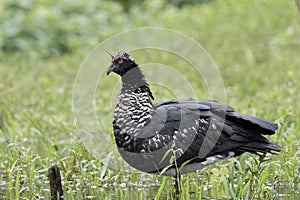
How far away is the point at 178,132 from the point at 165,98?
3.34 meters

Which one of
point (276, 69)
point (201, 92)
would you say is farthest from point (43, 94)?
point (276, 69)

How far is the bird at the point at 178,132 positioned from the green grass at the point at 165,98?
0.61ft

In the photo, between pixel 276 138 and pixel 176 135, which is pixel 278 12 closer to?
pixel 276 138

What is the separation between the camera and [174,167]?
582 cm

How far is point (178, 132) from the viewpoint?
5.91 m

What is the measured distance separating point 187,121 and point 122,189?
2.92ft

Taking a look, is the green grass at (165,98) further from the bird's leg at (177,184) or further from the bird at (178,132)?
the bird at (178,132)

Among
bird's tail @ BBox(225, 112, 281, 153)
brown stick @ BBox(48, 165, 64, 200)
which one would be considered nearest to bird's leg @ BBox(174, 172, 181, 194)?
bird's tail @ BBox(225, 112, 281, 153)

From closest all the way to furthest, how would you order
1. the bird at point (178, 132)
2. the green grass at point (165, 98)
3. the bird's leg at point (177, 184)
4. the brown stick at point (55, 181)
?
the brown stick at point (55, 181) < the bird's leg at point (177, 184) < the bird at point (178, 132) < the green grass at point (165, 98)

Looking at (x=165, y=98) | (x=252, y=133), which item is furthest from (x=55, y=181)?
(x=165, y=98)

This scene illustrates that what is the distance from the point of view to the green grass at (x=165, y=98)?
19.6 feet

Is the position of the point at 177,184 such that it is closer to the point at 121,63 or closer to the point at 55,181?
the point at 55,181

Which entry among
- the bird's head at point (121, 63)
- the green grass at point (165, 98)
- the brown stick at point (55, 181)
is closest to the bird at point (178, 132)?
the bird's head at point (121, 63)

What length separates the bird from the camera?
582 cm
